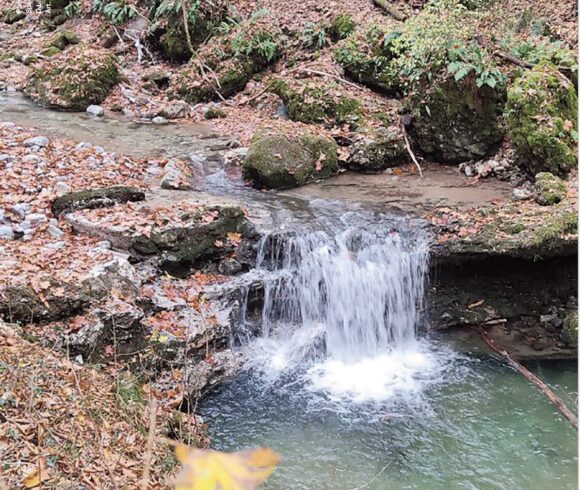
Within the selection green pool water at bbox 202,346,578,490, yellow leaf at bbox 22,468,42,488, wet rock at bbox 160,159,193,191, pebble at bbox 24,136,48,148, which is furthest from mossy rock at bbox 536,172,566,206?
pebble at bbox 24,136,48,148

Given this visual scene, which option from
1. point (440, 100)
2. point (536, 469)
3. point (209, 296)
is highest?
point (440, 100)

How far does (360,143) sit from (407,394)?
189 inches

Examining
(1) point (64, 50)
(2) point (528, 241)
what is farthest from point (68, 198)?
(1) point (64, 50)

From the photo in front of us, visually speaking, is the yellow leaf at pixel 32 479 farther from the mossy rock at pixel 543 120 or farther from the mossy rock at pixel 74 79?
the mossy rock at pixel 74 79

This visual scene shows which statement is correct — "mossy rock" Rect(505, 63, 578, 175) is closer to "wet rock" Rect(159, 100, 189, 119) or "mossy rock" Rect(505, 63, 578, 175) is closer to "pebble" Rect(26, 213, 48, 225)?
"wet rock" Rect(159, 100, 189, 119)

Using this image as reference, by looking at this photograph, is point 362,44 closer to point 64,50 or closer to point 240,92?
point 240,92

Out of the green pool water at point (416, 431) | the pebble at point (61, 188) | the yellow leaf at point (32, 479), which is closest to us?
the yellow leaf at point (32, 479)

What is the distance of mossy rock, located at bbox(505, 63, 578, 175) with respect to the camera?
8055mm

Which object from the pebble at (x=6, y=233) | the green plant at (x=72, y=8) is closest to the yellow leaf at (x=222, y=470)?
the pebble at (x=6, y=233)

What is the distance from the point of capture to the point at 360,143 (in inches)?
367

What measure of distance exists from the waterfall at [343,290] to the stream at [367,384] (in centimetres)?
1

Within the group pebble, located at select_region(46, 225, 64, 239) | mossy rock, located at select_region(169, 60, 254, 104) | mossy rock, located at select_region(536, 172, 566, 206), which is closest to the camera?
pebble, located at select_region(46, 225, 64, 239)

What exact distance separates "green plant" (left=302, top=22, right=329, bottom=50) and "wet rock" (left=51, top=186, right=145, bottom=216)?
7.28 meters

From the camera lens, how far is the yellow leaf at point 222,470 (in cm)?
82
